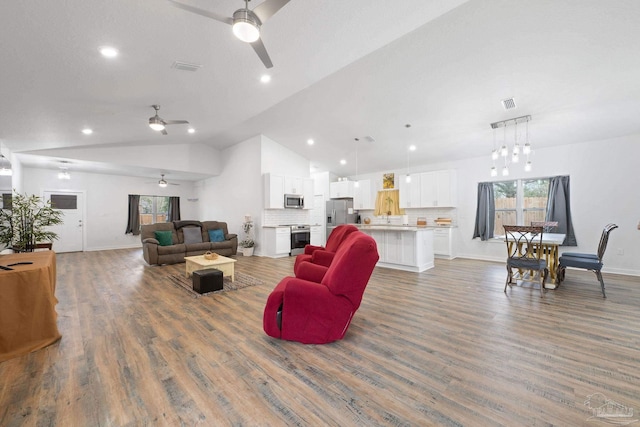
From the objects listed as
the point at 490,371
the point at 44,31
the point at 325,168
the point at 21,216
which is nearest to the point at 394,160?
the point at 325,168

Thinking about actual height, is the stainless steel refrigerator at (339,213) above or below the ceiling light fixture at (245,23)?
below

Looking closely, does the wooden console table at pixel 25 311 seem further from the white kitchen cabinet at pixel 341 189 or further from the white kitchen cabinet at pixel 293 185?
the white kitchen cabinet at pixel 341 189

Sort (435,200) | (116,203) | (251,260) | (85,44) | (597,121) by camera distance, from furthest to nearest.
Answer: (116,203) < (435,200) < (251,260) < (597,121) < (85,44)

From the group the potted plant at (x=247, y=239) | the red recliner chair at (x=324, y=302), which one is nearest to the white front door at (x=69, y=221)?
the potted plant at (x=247, y=239)

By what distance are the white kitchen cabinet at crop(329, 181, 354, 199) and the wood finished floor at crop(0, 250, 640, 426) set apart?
558cm

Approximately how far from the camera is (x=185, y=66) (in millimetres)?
3059

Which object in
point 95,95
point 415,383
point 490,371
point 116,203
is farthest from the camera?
point 116,203

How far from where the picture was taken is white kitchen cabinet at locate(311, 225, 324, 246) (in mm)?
8461

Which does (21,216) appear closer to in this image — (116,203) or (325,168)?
(116,203)

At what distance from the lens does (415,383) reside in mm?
1815

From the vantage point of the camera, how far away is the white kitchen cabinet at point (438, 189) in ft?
22.9

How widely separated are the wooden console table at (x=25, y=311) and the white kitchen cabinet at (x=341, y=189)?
7.45 meters

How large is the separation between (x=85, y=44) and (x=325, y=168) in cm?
714

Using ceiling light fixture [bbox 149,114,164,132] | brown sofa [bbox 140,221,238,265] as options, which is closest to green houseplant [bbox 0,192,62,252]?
brown sofa [bbox 140,221,238,265]
